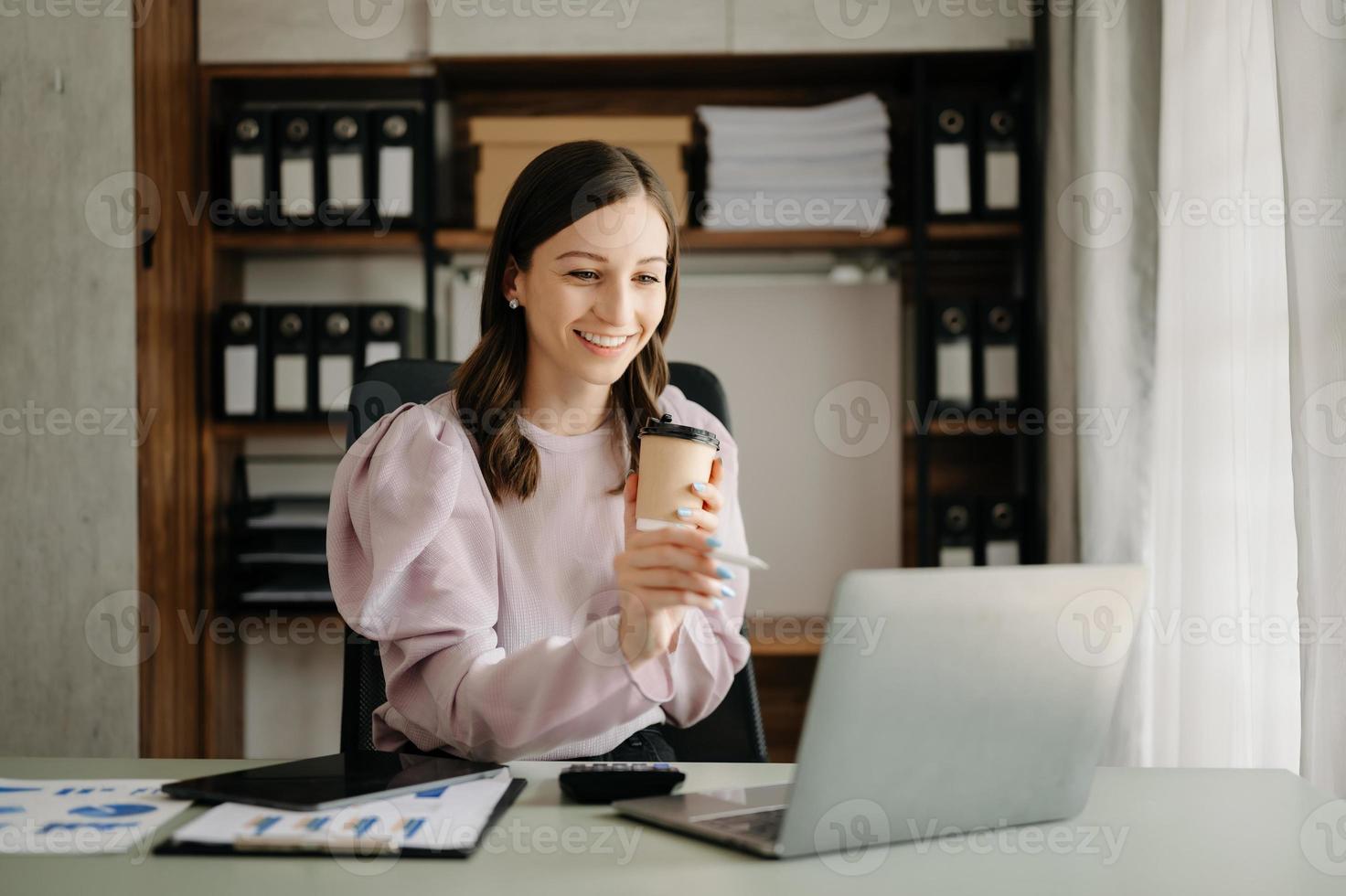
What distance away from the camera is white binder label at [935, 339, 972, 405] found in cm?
255

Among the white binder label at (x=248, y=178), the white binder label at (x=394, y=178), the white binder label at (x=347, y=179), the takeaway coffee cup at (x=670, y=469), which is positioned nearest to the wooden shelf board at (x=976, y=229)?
the white binder label at (x=394, y=178)

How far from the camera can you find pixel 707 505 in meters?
1.02

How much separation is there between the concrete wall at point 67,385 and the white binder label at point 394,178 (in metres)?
0.51

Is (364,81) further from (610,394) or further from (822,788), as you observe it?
(822,788)

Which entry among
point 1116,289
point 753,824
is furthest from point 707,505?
point 1116,289

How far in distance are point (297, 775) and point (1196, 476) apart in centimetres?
147

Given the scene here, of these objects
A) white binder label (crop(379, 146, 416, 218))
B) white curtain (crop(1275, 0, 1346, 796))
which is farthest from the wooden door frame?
white curtain (crop(1275, 0, 1346, 796))

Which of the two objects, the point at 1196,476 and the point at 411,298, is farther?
the point at 411,298

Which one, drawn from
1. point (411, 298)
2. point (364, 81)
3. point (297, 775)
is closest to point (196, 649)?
point (411, 298)

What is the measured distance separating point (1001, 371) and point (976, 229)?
0.32 meters

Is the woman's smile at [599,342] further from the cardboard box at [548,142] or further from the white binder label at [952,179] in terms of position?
the white binder label at [952,179]

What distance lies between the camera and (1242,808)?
0.92m

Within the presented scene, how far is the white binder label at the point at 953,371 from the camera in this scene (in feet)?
8.37

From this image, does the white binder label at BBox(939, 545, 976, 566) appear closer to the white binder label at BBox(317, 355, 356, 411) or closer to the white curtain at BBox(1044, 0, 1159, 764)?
the white curtain at BBox(1044, 0, 1159, 764)
